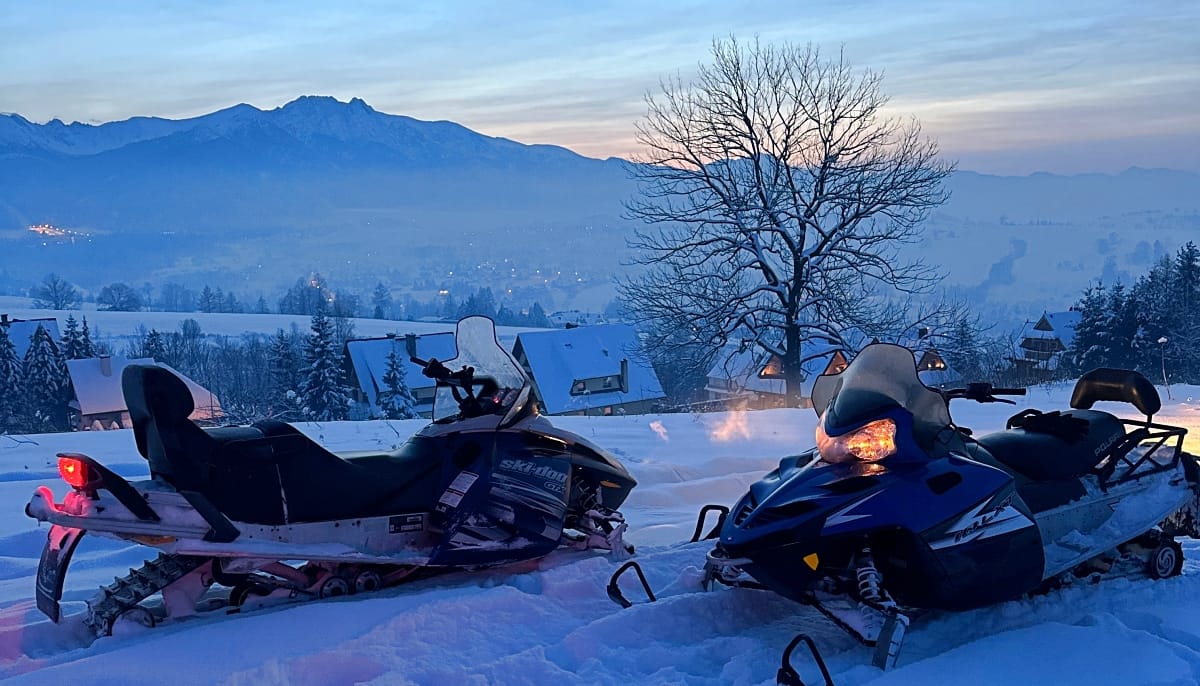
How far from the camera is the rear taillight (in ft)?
12.6

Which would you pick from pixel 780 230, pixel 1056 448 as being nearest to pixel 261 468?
pixel 1056 448

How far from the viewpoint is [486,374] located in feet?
17.6

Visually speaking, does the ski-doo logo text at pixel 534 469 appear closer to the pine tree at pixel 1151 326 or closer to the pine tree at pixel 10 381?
the pine tree at pixel 1151 326

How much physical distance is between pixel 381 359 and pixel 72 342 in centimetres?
1393

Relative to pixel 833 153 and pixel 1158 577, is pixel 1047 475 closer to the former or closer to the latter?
pixel 1158 577

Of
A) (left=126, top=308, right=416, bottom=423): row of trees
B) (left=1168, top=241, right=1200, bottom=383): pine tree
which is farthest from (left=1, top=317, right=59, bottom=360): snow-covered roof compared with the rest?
(left=1168, top=241, right=1200, bottom=383): pine tree

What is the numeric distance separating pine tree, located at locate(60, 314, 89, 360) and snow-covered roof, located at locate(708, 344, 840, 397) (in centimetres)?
2794

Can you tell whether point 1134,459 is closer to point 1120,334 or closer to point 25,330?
point 1120,334

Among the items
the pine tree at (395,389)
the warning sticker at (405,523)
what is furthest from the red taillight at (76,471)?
the pine tree at (395,389)

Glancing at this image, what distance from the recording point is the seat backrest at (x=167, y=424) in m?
4.07

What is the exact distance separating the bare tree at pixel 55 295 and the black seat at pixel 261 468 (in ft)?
253

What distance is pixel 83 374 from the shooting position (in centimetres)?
3525

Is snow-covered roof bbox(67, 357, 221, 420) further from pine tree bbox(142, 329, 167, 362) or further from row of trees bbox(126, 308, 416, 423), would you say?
pine tree bbox(142, 329, 167, 362)

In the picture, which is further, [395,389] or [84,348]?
[84,348]
